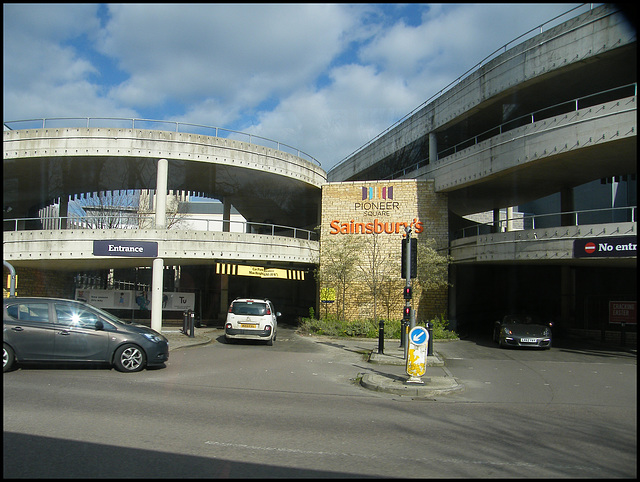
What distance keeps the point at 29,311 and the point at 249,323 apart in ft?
27.0

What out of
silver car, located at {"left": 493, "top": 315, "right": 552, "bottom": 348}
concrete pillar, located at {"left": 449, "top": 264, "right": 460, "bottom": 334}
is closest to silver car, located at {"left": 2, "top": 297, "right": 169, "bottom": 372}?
silver car, located at {"left": 493, "top": 315, "right": 552, "bottom": 348}

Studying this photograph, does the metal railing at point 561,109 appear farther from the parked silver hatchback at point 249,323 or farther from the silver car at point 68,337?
the silver car at point 68,337

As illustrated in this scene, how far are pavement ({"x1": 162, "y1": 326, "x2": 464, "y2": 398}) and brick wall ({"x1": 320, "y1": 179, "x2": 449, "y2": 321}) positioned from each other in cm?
437

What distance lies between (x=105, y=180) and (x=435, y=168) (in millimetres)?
16598

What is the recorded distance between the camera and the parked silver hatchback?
59.2ft

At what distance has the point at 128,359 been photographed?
1123 centimetres

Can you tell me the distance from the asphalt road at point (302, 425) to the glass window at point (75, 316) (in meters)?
1.08

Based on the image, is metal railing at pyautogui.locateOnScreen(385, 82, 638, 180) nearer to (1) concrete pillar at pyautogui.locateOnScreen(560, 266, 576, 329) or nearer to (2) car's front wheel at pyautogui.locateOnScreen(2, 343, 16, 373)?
(1) concrete pillar at pyautogui.locateOnScreen(560, 266, 576, 329)

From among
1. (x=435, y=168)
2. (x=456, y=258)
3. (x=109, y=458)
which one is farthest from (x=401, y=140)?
(x=109, y=458)

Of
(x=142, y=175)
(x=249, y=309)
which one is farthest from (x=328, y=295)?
(x=142, y=175)

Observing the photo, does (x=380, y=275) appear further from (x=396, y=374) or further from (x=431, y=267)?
(x=396, y=374)

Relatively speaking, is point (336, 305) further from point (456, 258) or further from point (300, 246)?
point (456, 258)

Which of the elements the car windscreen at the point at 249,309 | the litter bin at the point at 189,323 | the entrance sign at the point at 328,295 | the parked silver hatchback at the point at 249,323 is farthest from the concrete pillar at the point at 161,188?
the entrance sign at the point at 328,295

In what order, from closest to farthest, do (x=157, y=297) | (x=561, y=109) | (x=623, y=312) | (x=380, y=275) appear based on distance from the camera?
(x=623, y=312)
(x=157, y=297)
(x=561, y=109)
(x=380, y=275)
